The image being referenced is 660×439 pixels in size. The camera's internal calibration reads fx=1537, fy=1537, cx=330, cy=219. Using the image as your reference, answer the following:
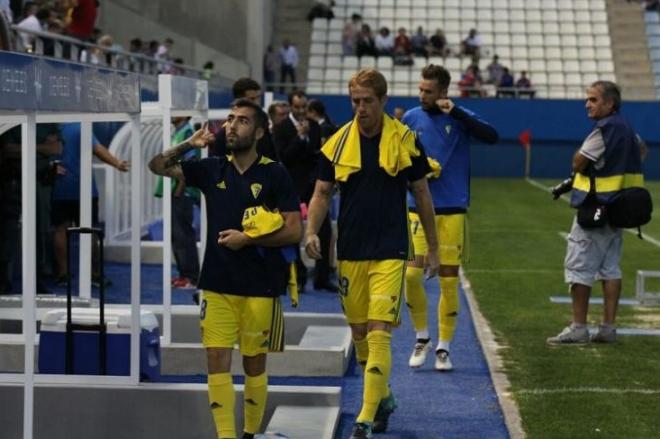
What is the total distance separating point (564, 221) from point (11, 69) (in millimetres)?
21179

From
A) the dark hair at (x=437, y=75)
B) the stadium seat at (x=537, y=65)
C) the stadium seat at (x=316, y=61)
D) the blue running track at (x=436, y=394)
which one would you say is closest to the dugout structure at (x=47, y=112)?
the blue running track at (x=436, y=394)

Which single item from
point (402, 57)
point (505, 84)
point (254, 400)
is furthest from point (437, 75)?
point (402, 57)

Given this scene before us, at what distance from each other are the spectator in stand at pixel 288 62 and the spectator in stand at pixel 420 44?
14.1 ft

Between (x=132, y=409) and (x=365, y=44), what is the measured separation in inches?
1610

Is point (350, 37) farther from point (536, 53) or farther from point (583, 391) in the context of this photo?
point (583, 391)

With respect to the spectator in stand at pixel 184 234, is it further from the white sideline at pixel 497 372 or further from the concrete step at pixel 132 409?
the concrete step at pixel 132 409

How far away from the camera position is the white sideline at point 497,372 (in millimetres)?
8684

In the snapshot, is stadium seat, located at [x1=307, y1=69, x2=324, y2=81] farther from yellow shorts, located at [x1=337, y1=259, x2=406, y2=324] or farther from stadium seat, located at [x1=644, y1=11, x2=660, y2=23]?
yellow shorts, located at [x1=337, y1=259, x2=406, y2=324]

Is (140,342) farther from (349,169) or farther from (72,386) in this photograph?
(349,169)

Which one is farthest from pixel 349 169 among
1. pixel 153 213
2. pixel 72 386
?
pixel 153 213

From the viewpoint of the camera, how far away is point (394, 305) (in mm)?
8234

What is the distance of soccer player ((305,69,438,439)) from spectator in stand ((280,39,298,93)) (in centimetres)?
3762

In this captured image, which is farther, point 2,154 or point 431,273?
point 2,154

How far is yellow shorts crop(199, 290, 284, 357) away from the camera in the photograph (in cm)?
766
